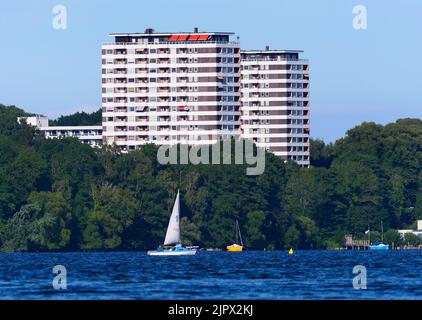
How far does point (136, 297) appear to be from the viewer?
6819cm

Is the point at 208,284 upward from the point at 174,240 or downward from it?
upward

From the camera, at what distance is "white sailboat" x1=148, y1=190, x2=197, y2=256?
174625 mm

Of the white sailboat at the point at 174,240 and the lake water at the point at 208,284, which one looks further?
the white sailboat at the point at 174,240

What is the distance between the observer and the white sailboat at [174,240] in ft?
573

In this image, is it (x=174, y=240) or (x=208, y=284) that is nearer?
(x=208, y=284)

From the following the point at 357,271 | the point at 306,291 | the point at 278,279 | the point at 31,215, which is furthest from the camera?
the point at 31,215

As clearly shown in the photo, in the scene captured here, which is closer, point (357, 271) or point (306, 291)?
point (306, 291)

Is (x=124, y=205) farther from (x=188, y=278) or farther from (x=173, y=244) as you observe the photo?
(x=188, y=278)

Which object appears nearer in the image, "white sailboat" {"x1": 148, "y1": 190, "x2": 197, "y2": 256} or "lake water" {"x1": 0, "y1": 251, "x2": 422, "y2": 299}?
"lake water" {"x1": 0, "y1": 251, "x2": 422, "y2": 299}

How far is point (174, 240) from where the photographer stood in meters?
179
